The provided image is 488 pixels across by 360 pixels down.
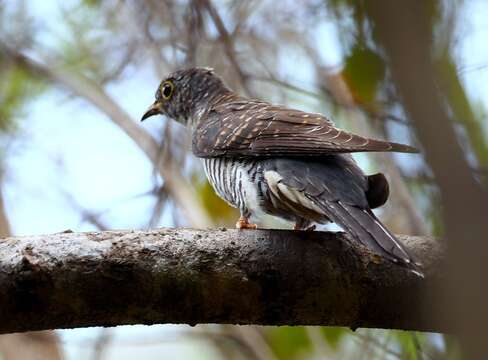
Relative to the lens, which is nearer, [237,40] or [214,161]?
[214,161]

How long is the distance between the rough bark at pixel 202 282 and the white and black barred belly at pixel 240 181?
0.62 metres

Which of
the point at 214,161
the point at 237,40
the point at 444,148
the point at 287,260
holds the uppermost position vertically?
the point at 237,40

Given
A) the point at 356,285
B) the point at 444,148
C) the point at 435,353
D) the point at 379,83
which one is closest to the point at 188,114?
the point at 379,83

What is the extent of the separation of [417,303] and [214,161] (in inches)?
57.5

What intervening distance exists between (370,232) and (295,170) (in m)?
0.67

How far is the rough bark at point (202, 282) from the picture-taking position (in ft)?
6.86

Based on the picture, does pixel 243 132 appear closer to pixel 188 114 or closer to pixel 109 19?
pixel 188 114

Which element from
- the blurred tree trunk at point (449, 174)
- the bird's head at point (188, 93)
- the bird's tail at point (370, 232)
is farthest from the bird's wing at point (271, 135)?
the blurred tree trunk at point (449, 174)

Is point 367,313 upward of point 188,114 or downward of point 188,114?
downward

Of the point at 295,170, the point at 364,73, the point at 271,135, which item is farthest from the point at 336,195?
the point at 364,73

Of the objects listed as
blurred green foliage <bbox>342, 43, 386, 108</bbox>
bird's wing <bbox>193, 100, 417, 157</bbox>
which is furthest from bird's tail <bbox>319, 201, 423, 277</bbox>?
blurred green foliage <bbox>342, 43, 386, 108</bbox>

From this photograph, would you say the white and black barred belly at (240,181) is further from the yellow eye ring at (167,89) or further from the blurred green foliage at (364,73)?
the yellow eye ring at (167,89)

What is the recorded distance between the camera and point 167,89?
4801mm

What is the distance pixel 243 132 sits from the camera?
3309mm
